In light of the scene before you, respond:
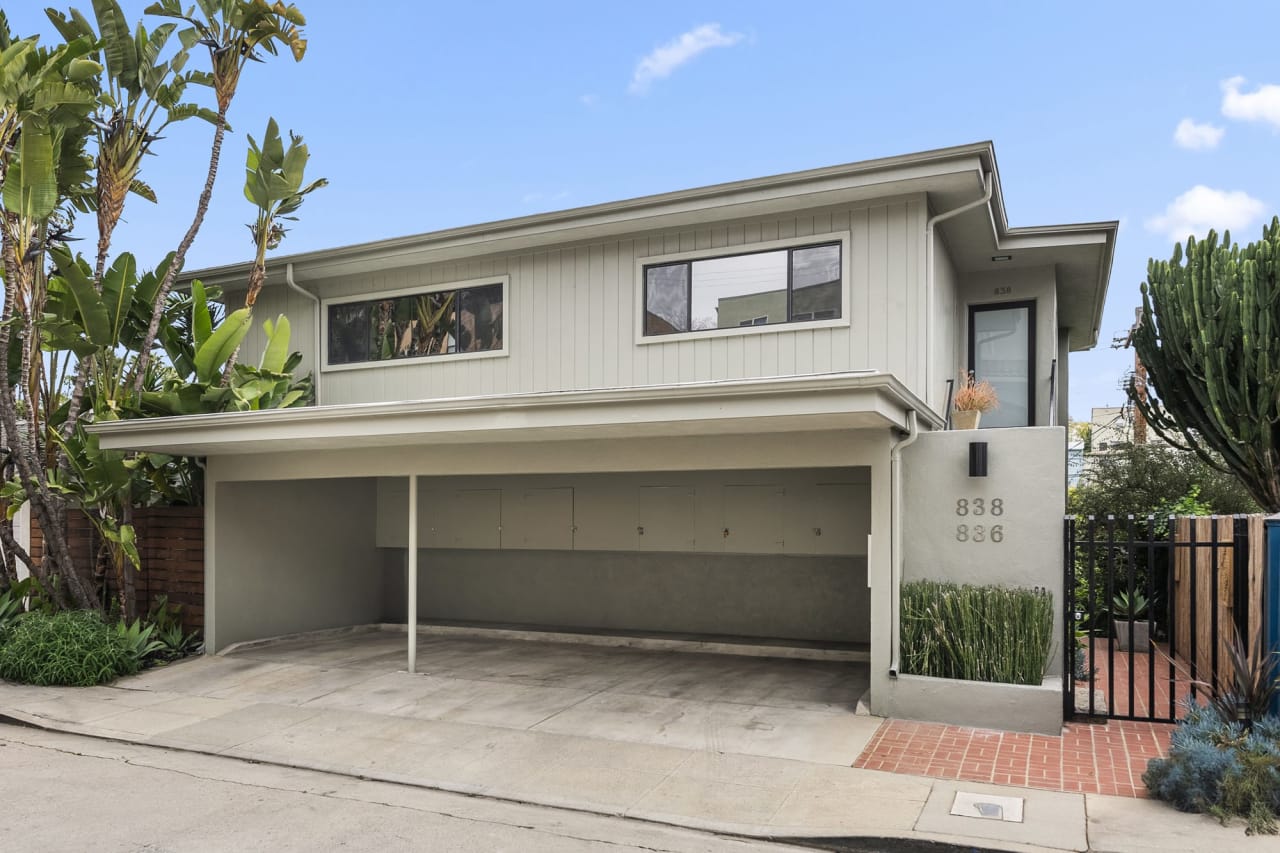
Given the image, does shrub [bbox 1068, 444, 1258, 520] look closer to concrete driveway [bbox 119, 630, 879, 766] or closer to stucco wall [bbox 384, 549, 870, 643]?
stucco wall [bbox 384, 549, 870, 643]

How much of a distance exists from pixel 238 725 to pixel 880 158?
26.4ft

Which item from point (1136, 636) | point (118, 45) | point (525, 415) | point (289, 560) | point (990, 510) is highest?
point (118, 45)

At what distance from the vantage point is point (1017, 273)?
39.4 feet

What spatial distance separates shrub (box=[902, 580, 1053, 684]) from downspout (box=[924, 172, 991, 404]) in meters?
2.28

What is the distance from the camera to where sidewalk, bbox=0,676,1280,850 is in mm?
5469

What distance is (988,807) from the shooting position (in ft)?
19.1

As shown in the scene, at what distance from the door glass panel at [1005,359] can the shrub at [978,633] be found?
4.47m

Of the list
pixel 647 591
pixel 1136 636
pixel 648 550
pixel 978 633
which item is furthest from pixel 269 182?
pixel 1136 636

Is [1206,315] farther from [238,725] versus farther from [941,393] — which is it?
[238,725]

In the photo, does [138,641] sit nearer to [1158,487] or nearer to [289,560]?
[289,560]

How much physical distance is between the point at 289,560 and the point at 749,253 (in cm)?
721

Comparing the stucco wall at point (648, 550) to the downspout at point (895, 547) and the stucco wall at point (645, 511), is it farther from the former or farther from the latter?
the downspout at point (895, 547)

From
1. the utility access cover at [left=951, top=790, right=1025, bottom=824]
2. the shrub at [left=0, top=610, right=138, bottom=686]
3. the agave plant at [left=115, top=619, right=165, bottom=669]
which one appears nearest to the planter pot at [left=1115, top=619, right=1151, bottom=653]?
the utility access cover at [left=951, top=790, right=1025, bottom=824]

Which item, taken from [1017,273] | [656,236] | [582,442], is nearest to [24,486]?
[582,442]
